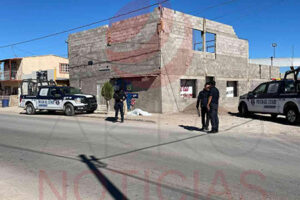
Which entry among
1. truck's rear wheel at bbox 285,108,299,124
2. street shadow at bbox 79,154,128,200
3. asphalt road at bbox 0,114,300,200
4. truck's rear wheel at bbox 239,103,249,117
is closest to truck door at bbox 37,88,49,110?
asphalt road at bbox 0,114,300,200

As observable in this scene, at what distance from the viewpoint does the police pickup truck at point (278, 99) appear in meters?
11.2

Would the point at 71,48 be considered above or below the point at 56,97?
above

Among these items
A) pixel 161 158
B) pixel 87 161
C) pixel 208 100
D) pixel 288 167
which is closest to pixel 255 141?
pixel 208 100

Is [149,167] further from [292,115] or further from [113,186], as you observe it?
[292,115]

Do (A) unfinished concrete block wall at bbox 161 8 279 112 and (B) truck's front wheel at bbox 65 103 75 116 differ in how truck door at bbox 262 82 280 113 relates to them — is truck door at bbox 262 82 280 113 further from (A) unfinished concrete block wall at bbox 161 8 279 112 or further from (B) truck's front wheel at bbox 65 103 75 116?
(B) truck's front wheel at bbox 65 103 75 116

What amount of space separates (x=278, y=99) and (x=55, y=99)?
13006mm

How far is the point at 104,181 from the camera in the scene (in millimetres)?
4656

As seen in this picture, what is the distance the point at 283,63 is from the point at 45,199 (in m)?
45.0

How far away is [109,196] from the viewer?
4020 mm

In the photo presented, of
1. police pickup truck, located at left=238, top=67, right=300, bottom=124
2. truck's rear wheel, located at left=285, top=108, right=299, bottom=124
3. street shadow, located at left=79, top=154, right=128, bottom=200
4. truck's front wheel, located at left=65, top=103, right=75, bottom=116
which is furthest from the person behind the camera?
truck's front wheel, located at left=65, top=103, right=75, bottom=116

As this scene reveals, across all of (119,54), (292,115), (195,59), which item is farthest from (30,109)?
(292,115)

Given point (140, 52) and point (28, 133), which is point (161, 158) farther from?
point (140, 52)

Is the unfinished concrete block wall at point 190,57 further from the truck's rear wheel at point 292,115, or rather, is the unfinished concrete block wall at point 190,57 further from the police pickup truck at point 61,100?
the truck's rear wheel at point 292,115

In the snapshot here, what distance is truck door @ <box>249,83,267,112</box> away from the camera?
1326 centimetres
